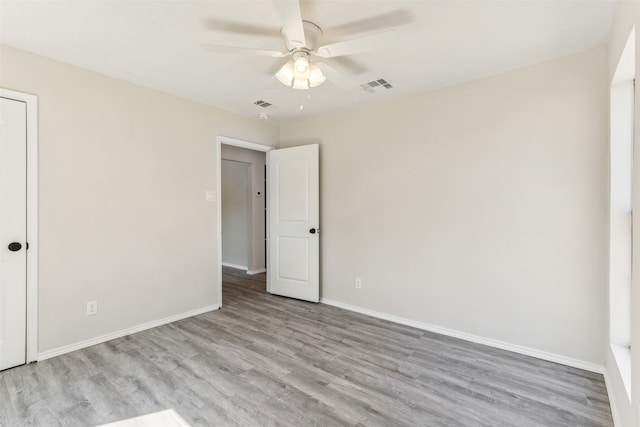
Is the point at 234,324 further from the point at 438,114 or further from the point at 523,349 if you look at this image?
the point at 438,114

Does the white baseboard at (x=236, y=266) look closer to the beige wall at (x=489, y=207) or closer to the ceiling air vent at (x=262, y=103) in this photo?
the beige wall at (x=489, y=207)

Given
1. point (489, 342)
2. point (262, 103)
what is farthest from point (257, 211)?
point (489, 342)

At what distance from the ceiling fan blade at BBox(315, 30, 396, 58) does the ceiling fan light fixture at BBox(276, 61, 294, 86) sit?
350mm

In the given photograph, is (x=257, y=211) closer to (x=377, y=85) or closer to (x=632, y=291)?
(x=377, y=85)

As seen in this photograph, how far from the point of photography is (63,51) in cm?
233

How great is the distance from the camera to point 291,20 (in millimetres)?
1589

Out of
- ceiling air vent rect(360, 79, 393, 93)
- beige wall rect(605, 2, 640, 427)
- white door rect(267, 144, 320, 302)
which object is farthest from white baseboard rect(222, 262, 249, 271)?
beige wall rect(605, 2, 640, 427)

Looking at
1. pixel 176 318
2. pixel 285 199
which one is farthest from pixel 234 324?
pixel 285 199

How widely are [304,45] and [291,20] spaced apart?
27cm

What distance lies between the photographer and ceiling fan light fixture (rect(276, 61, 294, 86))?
212cm

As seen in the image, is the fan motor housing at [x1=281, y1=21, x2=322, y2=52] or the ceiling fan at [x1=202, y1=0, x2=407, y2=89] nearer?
the ceiling fan at [x1=202, y1=0, x2=407, y2=89]

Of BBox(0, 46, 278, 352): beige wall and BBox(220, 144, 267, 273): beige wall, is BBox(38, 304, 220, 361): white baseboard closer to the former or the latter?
BBox(0, 46, 278, 352): beige wall

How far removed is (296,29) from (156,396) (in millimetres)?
2408

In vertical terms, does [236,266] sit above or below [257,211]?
below
